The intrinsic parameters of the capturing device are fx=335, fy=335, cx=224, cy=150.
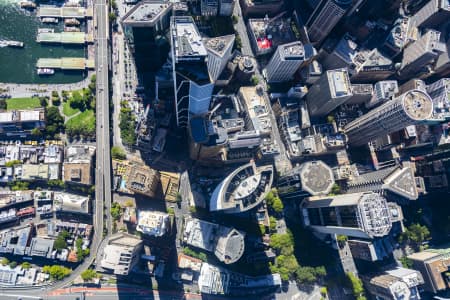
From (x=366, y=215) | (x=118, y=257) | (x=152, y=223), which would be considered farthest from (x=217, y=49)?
(x=118, y=257)

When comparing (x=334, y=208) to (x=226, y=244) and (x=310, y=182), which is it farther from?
(x=226, y=244)

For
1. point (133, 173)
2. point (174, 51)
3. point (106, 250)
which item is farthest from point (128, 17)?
point (106, 250)

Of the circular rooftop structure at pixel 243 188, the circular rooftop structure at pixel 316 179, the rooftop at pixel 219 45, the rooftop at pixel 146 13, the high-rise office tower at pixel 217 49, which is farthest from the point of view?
the rooftop at pixel 219 45

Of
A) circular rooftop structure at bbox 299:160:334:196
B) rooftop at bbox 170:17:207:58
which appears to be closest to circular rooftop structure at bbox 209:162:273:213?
circular rooftop structure at bbox 299:160:334:196

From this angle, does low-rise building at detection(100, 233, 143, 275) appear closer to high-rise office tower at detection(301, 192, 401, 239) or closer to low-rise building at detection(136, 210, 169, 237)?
low-rise building at detection(136, 210, 169, 237)

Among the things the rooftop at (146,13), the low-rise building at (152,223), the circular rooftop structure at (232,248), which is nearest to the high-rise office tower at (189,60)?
the rooftop at (146,13)

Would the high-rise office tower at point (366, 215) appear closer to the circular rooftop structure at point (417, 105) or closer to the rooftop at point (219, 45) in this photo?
the circular rooftop structure at point (417, 105)
